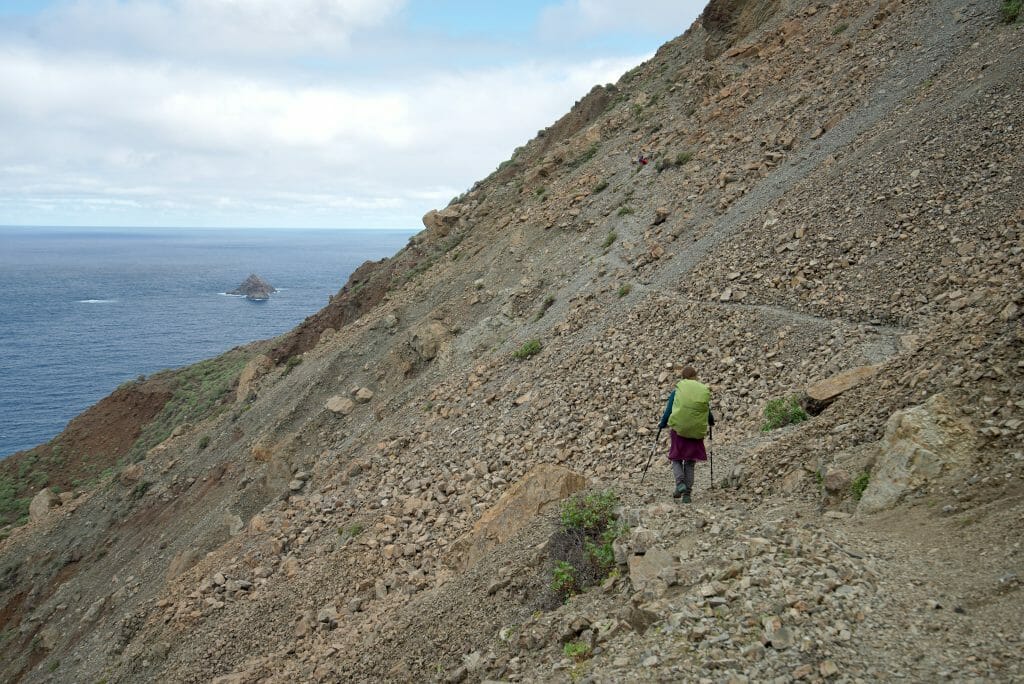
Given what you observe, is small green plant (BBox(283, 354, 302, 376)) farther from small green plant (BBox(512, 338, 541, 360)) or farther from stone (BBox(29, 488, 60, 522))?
small green plant (BBox(512, 338, 541, 360))

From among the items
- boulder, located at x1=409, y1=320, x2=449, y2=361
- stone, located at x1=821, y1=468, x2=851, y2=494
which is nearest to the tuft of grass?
boulder, located at x1=409, y1=320, x2=449, y2=361

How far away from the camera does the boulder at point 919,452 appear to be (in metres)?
6.80

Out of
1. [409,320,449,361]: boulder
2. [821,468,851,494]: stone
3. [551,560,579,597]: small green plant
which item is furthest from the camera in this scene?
[409,320,449,361]: boulder

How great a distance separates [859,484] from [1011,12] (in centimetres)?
1556

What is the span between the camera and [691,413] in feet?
28.7

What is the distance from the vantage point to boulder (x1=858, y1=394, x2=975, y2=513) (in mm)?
6801

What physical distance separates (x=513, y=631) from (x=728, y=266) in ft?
31.1

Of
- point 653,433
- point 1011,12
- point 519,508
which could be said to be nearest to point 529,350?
point 653,433

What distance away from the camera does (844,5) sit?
22266 mm

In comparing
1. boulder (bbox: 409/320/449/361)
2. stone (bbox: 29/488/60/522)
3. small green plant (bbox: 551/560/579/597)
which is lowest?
stone (bbox: 29/488/60/522)

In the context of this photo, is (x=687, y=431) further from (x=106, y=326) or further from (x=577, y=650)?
(x=106, y=326)

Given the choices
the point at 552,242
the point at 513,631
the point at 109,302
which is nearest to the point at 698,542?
the point at 513,631

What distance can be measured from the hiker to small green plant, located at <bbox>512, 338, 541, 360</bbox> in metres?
7.40

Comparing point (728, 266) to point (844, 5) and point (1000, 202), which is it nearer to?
point (1000, 202)
